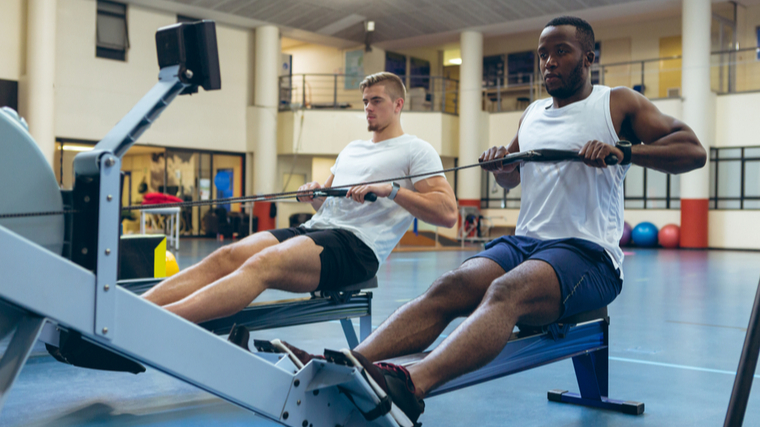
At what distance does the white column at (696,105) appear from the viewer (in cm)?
1222

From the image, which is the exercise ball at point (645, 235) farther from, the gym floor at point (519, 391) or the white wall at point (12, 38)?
the white wall at point (12, 38)

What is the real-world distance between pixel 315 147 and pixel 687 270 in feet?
27.7

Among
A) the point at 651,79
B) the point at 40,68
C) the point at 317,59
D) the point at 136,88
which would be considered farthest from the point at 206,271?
the point at 317,59

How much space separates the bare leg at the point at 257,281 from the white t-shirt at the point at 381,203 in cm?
27

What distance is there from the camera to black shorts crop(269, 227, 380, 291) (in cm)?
236

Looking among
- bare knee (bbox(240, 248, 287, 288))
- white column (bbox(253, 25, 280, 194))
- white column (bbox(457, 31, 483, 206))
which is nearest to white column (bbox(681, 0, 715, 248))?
white column (bbox(457, 31, 483, 206))

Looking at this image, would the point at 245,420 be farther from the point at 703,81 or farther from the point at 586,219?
the point at 703,81

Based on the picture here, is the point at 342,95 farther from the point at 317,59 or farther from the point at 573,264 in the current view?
the point at 573,264

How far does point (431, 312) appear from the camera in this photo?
73.6 inches

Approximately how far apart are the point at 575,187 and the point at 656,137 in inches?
11.3

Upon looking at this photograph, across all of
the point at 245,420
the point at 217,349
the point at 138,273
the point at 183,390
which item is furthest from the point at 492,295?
the point at 138,273

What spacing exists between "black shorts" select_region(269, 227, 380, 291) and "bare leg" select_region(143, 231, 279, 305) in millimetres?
138

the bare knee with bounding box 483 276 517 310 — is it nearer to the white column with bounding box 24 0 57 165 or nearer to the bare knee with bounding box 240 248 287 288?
the bare knee with bounding box 240 248 287 288

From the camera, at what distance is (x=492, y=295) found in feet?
5.61
